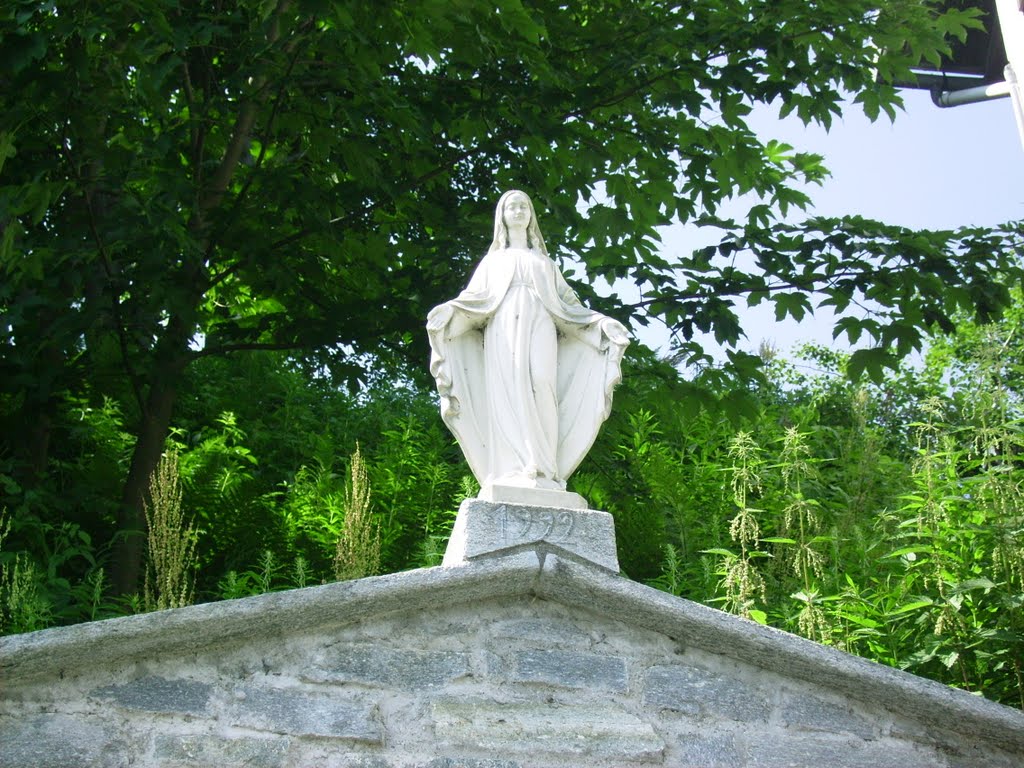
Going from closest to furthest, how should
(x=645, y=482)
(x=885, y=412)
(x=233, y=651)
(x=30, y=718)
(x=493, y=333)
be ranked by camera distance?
(x=30, y=718) < (x=233, y=651) < (x=493, y=333) < (x=645, y=482) < (x=885, y=412)

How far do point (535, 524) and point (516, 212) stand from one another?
1.57 metres

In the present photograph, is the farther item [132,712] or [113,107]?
[113,107]

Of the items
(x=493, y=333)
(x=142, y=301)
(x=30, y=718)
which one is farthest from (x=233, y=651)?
(x=142, y=301)

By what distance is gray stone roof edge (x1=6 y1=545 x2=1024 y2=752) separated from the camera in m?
4.42

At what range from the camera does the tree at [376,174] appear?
21.4ft

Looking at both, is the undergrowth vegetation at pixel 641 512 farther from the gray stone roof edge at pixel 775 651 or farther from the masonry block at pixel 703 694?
the masonry block at pixel 703 694

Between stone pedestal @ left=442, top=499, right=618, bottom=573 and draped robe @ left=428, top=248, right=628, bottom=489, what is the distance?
168 mm

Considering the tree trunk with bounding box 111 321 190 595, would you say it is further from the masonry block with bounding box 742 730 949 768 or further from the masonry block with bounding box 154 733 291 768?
the masonry block with bounding box 742 730 949 768

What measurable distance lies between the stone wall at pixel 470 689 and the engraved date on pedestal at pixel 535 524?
0.50 ft

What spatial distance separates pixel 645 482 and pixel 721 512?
2.01 feet

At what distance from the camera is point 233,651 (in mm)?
4375

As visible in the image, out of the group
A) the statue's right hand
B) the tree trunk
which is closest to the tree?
the tree trunk

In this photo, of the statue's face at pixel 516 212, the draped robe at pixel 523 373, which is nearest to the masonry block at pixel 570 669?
the draped robe at pixel 523 373

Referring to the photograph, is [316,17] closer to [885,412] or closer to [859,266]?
[859,266]
